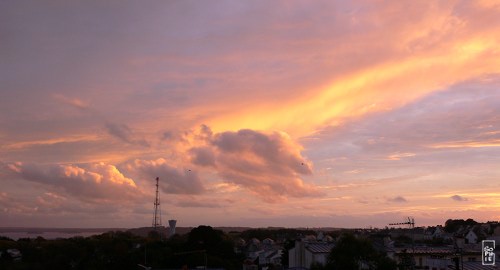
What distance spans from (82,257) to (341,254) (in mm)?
55450

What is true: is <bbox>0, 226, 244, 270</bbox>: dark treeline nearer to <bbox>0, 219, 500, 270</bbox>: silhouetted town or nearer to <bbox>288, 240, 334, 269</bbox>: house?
<bbox>0, 219, 500, 270</bbox>: silhouetted town

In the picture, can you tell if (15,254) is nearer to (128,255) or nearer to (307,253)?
(128,255)

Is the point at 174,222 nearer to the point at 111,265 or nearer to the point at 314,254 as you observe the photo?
the point at 111,265

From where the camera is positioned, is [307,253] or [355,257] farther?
[307,253]

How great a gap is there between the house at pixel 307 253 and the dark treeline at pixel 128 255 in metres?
13.2

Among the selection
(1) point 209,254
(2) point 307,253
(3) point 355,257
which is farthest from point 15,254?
(3) point 355,257

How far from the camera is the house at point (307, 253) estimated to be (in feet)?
227

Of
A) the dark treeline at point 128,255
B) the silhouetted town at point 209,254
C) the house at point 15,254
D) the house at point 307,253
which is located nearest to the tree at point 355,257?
the silhouetted town at point 209,254

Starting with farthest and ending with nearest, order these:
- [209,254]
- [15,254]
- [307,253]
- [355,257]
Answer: [15,254] < [209,254] < [307,253] < [355,257]

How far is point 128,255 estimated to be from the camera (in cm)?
9169

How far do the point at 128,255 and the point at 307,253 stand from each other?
3422 cm

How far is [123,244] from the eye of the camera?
4055 inches

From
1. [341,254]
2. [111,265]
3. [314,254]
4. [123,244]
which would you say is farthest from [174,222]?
[341,254]

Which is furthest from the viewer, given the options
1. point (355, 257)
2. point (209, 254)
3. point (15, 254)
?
point (15, 254)
